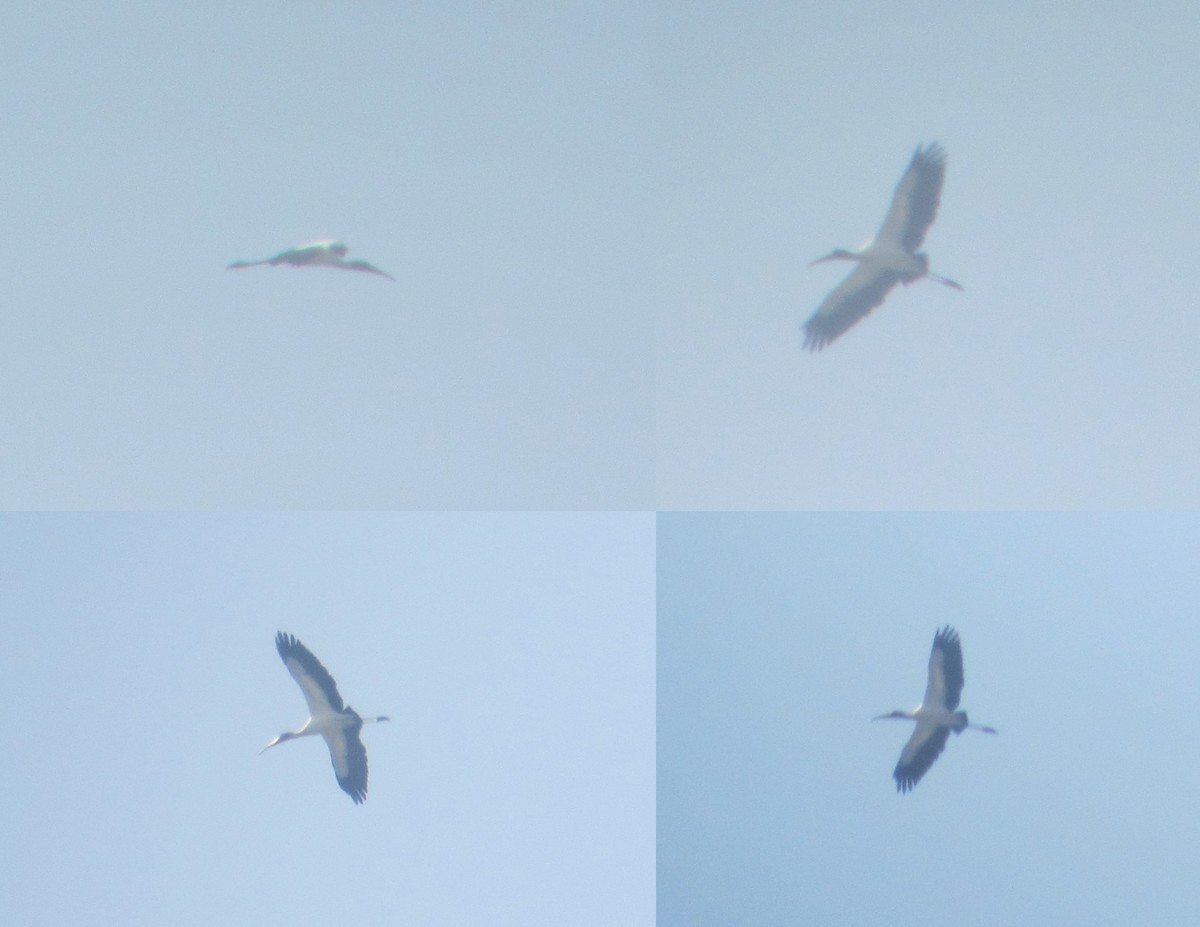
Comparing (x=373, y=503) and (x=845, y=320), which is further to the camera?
(x=373, y=503)

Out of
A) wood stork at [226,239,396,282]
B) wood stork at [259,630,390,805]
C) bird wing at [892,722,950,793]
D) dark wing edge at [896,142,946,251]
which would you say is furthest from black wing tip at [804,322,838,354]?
wood stork at [259,630,390,805]

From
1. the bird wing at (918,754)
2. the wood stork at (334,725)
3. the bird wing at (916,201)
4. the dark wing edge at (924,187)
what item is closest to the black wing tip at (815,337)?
the bird wing at (916,201)

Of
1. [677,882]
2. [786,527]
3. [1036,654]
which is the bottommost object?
[677,882]

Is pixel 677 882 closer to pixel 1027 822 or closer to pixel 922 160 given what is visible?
pixel 1027 822

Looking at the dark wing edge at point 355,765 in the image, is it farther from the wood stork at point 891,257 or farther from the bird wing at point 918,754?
the wood stork at point 891,257

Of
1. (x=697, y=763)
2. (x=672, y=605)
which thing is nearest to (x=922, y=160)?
(x=672, y=605)

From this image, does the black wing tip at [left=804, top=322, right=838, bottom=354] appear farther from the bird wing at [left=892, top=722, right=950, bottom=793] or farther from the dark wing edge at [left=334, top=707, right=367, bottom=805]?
the dark wing edge at [left=334, top=707, right=367, bottom=805]

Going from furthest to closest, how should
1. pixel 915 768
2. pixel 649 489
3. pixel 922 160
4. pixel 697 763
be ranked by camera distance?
1. pixel 649 489
2. pixel 697 763
3. pixel 915 768
4. pixel 922 160
